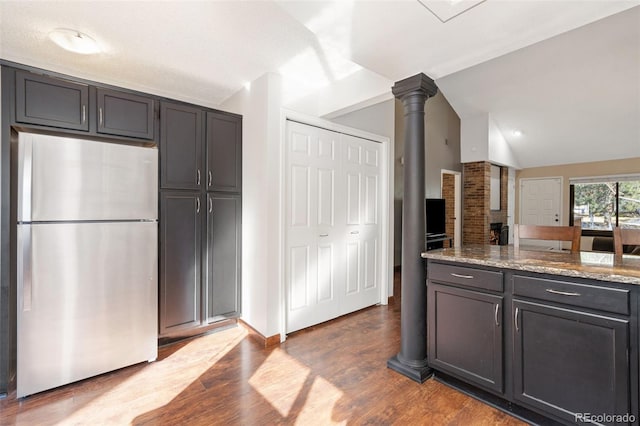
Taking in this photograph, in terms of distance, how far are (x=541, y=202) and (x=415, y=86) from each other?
24.8 feet

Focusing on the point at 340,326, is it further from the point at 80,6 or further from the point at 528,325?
the point at 80,6

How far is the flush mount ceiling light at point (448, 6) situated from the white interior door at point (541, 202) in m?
7.82

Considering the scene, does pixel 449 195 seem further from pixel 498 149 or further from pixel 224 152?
pixel 224 152

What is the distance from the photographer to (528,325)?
176 cm

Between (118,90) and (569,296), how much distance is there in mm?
3383

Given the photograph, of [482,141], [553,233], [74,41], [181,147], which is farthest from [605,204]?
[74,41]

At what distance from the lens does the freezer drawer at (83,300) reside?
2049 mm

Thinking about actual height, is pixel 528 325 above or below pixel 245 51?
below

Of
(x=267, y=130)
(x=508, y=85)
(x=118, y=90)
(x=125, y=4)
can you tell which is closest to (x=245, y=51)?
(x=267, y=130)

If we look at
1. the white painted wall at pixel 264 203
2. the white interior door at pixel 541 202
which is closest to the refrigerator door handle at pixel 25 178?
the white painted wall at pixel 264 203

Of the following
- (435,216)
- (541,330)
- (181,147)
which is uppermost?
(181,147)

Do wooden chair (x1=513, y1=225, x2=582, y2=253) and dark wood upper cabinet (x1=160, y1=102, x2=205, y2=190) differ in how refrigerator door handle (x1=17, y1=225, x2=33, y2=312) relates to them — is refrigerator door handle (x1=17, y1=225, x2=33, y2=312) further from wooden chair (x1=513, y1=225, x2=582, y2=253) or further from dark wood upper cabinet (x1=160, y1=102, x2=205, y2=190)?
wooden chair (x1=513, y1=225, x2=582, y2=253)

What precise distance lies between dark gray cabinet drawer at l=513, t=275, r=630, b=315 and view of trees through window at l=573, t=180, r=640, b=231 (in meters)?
7.77

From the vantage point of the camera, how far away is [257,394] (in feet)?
6.93
